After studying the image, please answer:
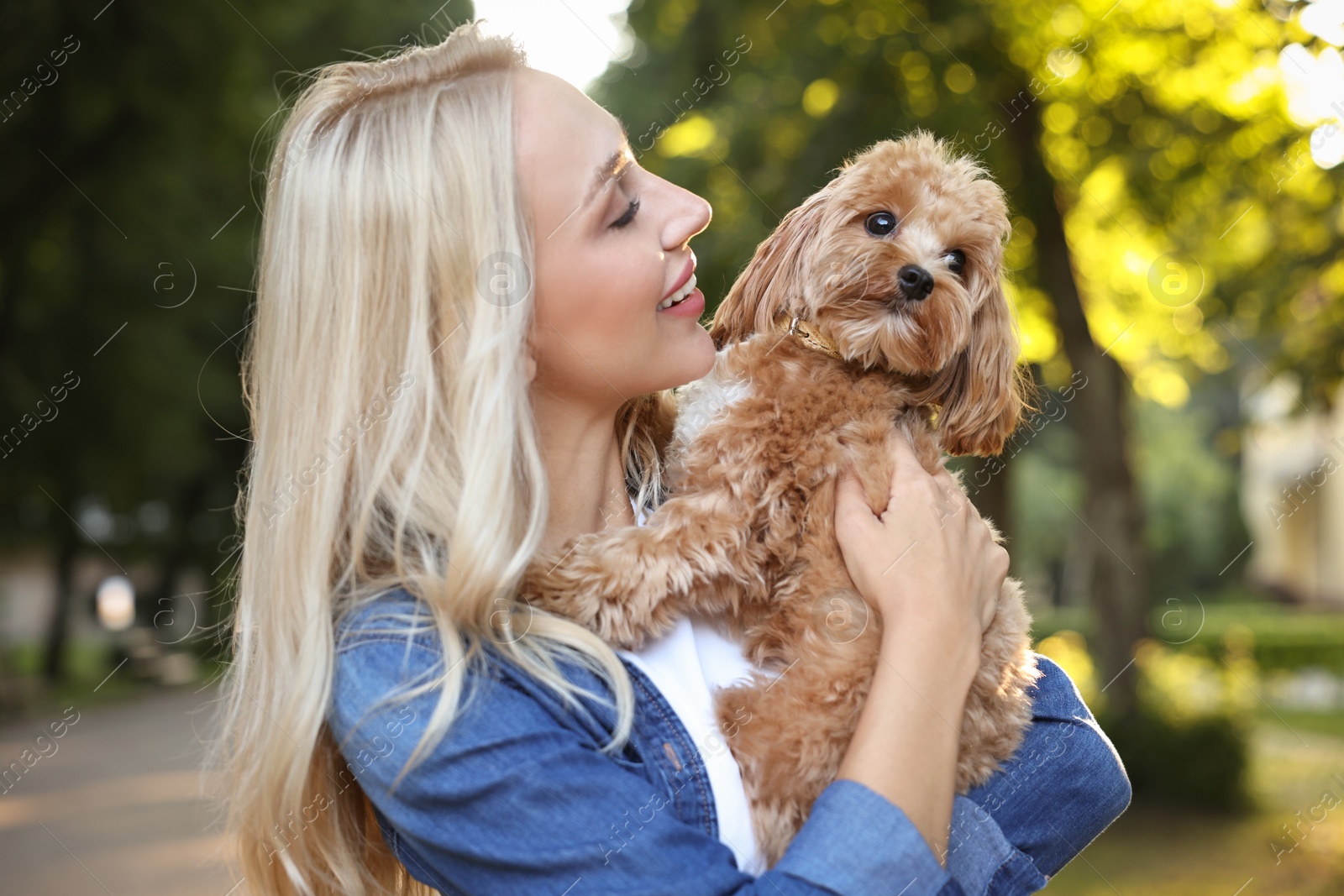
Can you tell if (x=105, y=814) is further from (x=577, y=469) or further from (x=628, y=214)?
(x=628, y=214)

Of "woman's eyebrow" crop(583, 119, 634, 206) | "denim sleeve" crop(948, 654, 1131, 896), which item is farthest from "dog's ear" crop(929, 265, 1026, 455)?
"woman's eyebrow" crop(583, 119, 634, 206)

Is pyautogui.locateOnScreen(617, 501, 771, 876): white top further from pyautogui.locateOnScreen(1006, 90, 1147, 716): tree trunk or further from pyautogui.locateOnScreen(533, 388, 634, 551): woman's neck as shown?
pyautogui.locateOnScreen(1006, 90, 1147, 716): tree trunk

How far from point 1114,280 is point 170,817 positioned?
1066cm

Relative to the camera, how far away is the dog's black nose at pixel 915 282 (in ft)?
8.20

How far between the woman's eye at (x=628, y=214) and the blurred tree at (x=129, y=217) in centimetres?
338

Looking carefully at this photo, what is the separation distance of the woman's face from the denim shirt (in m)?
0.60

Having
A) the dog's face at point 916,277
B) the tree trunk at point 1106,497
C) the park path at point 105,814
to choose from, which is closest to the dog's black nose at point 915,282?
the dog's face at point 916,277

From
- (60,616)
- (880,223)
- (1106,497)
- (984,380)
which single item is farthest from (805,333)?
(60,616)

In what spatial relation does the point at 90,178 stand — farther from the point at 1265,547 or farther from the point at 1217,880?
the point at 1265,547

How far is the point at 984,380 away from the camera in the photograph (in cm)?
266

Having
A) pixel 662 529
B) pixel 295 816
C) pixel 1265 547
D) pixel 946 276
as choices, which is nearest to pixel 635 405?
pixel 662 529

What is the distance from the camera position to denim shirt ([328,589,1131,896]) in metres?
1.67

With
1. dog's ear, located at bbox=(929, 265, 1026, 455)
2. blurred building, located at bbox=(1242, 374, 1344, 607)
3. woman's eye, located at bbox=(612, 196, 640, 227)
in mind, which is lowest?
blurred building, located at bbox=(1242, 374, 1344, 607)

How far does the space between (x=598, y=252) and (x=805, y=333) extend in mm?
751
